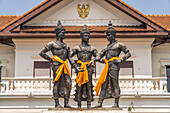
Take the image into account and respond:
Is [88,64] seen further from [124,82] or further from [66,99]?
[124,82]

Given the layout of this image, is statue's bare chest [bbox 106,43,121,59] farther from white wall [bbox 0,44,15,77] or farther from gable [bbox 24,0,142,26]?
white wall [bbox 0,44,15,77]

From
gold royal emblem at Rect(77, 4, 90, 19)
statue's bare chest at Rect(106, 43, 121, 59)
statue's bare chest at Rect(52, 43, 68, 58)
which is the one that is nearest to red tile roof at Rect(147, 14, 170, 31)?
gold royal emblem at Rect(77, 4, 90, 19)

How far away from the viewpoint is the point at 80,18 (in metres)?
19.0

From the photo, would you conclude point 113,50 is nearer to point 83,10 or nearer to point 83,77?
point 83,77

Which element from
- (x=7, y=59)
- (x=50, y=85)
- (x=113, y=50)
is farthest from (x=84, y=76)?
(x=7, y=59)

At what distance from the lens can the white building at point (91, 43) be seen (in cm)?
1595

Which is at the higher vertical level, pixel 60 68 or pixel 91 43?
pixel 91 43

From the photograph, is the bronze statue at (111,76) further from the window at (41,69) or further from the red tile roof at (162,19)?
the red tile roof at (162,19)

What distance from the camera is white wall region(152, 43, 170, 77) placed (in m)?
19.3

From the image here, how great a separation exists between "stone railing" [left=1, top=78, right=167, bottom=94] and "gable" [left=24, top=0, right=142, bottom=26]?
3930 mm

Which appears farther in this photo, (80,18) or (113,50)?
(80,18)

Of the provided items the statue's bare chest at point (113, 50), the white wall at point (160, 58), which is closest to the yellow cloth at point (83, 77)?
the statue's bare chest at point (113, 50)

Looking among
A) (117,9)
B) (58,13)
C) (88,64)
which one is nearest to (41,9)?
(58,13)

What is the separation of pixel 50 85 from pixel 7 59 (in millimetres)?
4457
